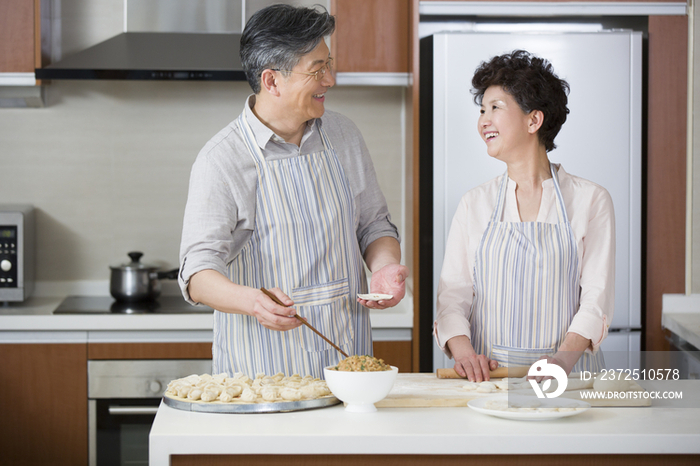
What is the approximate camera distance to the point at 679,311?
8.18ft

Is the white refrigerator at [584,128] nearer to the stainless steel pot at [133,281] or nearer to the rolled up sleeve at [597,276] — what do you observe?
the rolled up sleeve at [597,276]

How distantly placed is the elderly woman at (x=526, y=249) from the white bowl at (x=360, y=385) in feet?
1.28

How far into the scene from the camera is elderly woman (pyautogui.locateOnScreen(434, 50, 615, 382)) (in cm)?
166

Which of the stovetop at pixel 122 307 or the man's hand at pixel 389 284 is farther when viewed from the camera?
the stovetop at pixel 122 307

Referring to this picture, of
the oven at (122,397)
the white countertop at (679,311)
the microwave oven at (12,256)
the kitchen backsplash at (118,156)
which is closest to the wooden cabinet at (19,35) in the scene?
the kitchen backsplash at (118,156)

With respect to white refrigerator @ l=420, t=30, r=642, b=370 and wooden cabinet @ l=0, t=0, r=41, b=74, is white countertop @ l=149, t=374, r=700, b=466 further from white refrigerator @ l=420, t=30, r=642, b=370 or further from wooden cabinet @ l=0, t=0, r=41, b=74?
wooden cabinet @ l=0, t=0, r=41, b=74

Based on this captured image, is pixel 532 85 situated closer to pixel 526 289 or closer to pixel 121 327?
pixel 526 289

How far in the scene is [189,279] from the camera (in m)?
1.46

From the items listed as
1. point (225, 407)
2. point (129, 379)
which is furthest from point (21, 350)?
point (225, 407)

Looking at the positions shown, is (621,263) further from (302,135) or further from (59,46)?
(59,46)

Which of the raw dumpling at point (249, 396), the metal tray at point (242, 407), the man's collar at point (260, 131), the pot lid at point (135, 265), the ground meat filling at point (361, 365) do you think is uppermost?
the man's collar at point (260, 131)

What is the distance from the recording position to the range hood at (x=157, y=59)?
259cm

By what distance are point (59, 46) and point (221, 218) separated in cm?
191

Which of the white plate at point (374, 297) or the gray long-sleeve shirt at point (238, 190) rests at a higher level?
the gray long-sleeve shirt at point (238, 190)
